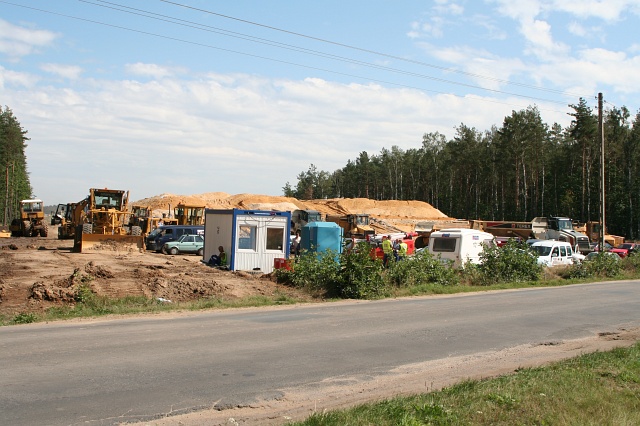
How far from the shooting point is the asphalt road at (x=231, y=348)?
7750 millimetres

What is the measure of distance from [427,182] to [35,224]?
7077cm

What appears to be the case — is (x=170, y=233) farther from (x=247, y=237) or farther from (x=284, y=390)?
(x=284, y=390)

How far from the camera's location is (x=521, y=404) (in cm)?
732

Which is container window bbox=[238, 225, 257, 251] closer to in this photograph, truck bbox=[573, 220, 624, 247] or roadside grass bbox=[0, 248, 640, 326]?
roadside grass bbox=[0, 248, 640, 326]

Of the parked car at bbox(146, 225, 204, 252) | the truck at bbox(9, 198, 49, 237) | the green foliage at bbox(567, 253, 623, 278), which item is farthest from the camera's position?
the truck at bbox(9, 198, 49, 237)

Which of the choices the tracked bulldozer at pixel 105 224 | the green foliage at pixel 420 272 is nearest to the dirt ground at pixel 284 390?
the green foliage at pixel 420 272

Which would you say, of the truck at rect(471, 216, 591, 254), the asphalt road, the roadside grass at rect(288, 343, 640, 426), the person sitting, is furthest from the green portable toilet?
the roadside grass at rect(288, 343, 640, 426)

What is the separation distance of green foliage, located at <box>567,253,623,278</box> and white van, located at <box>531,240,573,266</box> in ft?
5.81

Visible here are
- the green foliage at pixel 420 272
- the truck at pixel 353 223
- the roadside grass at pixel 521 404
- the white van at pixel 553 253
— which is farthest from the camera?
the truck at pixel 353 223

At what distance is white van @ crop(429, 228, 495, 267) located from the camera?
2938 cm

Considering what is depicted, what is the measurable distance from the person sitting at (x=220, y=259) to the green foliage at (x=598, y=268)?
16.3 meters

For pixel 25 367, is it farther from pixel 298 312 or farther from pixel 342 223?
pixel 342 223

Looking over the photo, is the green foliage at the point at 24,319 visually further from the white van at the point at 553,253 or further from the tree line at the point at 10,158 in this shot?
the tree line at the point at 10,158

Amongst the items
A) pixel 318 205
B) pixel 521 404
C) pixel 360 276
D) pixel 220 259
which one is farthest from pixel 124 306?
pixel 318 205
